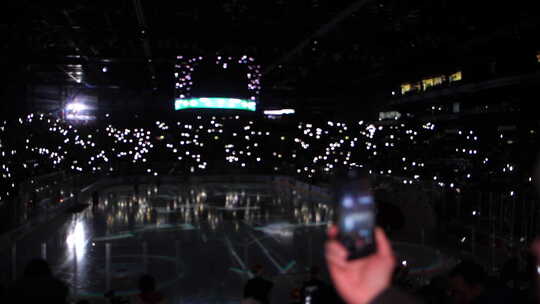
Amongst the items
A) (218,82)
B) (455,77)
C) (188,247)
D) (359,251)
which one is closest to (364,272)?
(359,251)

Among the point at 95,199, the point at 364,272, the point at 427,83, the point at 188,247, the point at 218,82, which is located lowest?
the point at 188,247

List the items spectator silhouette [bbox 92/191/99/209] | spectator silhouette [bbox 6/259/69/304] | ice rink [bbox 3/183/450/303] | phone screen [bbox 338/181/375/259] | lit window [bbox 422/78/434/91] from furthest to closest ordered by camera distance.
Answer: lit window [bbox 422/78/434/91], spectator silhouette [bbox 92/191/99/209], ice rink [bbox 3/183/450/303], spectator silhouette [bbox 6/259/69/304], phone screen [bbox 338/181/375/259]

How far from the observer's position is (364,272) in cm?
198

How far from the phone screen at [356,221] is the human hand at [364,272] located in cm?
4

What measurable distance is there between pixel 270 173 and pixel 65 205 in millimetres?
23355

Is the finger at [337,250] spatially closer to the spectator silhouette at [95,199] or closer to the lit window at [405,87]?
the spectator silhouette at [95,199]

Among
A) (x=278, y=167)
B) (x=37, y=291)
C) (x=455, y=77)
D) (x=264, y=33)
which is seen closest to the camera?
(x=37, y=291)

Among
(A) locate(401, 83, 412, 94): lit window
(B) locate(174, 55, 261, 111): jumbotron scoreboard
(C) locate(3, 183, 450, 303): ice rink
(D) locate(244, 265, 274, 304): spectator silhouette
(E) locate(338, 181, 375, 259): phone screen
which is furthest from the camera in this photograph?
(A) locate(401, 83, 412, 94): lit window

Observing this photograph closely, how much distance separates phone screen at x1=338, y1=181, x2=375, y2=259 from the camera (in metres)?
1.91

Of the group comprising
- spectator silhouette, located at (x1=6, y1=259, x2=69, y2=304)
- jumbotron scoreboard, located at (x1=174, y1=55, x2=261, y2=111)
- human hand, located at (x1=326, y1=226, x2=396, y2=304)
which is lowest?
spectator silhouette, located at (x1=6, y1=259, x2=69, y2=304)

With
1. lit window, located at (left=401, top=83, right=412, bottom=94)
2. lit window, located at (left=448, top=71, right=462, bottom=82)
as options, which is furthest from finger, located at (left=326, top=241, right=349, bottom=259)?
lit window, located at (left=401, top=83, right=412, bottom=94)

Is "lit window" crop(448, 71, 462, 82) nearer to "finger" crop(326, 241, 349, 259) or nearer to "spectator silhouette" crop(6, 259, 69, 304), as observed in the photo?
"spectator silhouette" crop(6, 259, 69, 304)

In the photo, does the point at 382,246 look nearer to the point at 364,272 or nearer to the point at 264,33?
the point at 364,272

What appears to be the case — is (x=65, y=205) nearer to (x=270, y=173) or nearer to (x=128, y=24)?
(x=128, y=24)
